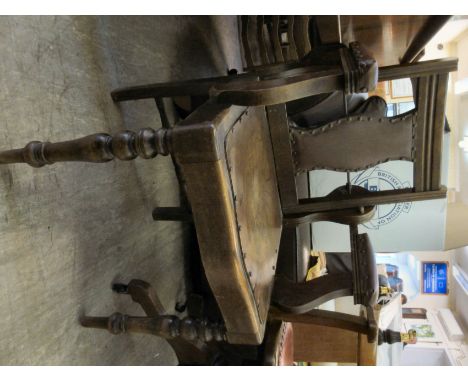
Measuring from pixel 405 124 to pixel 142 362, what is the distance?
115 centimetres

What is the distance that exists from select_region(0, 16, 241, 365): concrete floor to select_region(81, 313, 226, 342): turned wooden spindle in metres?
0.08

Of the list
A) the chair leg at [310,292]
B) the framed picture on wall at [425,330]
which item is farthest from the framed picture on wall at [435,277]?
the chair leg at [310,292]

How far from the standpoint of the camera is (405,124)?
1106mm

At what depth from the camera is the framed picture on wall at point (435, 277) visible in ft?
15.5

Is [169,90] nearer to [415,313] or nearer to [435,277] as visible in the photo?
[435,277]

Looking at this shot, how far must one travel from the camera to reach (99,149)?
780 millimetres

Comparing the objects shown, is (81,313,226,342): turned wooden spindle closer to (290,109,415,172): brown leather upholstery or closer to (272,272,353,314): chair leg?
(272,272,353,314): chair leg

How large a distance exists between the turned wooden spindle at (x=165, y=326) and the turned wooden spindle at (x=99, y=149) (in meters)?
0.46

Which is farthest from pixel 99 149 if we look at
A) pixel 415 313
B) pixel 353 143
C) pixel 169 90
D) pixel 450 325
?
pixel 415 313

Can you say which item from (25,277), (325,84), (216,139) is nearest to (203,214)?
(216,139)

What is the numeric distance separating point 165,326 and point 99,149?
0.51 m

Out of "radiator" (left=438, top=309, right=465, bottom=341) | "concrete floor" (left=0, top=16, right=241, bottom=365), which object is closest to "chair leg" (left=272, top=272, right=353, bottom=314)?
"concrete floor" (left=0, top=16, right=241, bottom=365)

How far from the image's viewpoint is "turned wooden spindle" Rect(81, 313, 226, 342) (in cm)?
98
